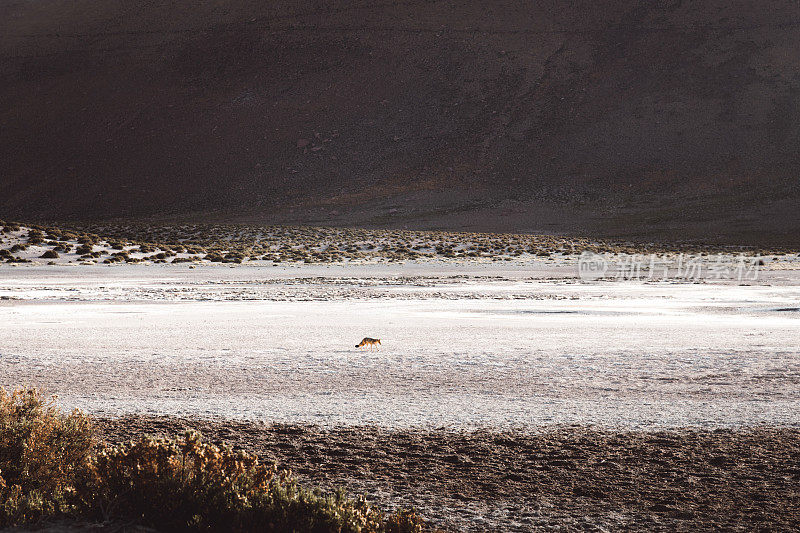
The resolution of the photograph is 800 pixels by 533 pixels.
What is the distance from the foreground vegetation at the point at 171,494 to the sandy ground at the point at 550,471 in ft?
3.06

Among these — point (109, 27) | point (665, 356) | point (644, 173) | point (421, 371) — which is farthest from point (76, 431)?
point (109, 27)

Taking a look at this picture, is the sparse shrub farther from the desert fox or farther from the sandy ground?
the desert fox

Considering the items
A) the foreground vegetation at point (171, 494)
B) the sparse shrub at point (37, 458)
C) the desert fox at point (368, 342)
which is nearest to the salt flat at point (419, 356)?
the desert fox at point (368, 342)

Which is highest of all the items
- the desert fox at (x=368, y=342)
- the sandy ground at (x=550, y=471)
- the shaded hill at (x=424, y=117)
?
the shaded hill at (x=424, y=117)

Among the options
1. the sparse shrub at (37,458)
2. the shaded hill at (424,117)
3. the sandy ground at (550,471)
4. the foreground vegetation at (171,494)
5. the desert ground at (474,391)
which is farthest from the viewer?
the shaded hill at (424,117)

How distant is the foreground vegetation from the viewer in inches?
152

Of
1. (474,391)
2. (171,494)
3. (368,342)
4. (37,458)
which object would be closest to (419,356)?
(368,342)

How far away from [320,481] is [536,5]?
4975 inches

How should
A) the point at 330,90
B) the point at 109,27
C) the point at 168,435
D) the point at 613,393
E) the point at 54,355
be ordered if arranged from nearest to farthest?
the point at 168,435 → the point at 613,393 → the point at 54,355 → the point at 330,90 → the point at 109,27

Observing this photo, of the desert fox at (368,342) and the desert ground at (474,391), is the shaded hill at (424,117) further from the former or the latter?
the desert fox at (368,342)

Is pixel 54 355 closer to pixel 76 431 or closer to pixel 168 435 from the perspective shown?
pixel 168 435

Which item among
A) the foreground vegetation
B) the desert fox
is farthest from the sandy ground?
the desert fox

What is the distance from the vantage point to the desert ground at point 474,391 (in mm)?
5227

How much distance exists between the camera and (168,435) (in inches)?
248
